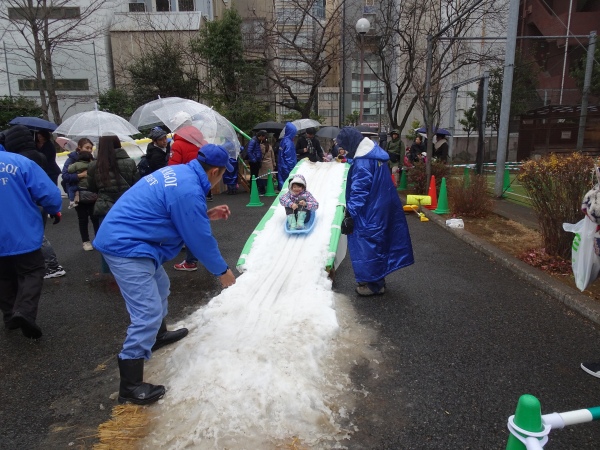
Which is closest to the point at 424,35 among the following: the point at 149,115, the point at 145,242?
the point at 149,115

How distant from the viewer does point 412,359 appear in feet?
12.1

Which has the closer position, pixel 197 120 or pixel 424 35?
pixel 197 120

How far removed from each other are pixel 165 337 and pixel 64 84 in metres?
21.0

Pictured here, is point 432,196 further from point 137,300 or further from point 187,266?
point 137,300

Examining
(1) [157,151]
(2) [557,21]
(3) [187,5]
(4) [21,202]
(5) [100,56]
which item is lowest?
(4) [21,202]

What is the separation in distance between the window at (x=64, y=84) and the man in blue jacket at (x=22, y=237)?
63.8 ft

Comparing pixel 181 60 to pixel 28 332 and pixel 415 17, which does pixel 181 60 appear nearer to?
pixel 415 17

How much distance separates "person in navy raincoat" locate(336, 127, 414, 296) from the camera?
4.96 metres

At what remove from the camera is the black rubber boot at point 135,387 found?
3.04 meters

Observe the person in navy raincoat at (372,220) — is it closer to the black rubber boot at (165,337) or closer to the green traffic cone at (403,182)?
the black rubber boot at (165,337)

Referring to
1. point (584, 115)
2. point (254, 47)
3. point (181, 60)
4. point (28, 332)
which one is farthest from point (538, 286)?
point (181, 60)

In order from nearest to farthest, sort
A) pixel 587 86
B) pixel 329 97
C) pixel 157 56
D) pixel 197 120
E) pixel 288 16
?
pixel 197 120, pixel 587 86, pixel 288 16, pixel 157 56, pixel 329 97

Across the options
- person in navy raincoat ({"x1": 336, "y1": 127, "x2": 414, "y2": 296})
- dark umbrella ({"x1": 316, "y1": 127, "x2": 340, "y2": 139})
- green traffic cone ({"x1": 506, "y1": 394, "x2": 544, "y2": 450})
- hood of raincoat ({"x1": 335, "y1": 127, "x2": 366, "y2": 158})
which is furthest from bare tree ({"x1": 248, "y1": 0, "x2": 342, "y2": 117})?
green traffic cone ({"x1": 506, "y1": 394, "x2": 544, "y2": 450})

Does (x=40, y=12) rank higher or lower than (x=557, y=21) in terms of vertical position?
lower
